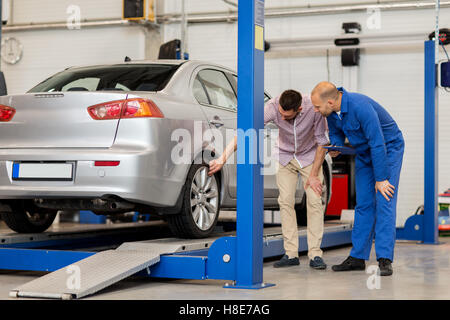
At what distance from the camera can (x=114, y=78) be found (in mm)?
5422

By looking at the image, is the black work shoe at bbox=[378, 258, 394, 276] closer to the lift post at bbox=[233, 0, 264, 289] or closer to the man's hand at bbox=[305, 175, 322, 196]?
the man's hand at bbox=[305, 175, 322, 196]

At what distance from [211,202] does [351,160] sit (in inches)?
224

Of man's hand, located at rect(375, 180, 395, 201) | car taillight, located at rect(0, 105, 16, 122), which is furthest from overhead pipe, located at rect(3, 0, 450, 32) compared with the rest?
car taillight, located at rect(0, 105, 16, 122)

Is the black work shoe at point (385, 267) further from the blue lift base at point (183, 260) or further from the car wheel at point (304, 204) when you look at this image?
the car wheel at point (304, 204)

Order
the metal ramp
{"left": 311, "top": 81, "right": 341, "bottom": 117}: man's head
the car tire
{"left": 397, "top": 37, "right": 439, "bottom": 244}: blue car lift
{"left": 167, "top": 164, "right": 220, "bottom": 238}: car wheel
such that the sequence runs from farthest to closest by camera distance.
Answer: {"left": 397, "top": 37, "right": 439, "bottom": 244}: blue car lift
the car tire
{"left": 167, "top": 164, "right": 220, "bottom": 238}: car wheel
{"left": 311, "top": 81, "right": 341, "bottom": 117}: man's head
the metal ramp

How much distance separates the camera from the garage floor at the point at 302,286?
13.6ft

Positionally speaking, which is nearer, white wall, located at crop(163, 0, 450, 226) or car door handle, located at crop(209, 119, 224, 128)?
car door handle, located at crop(209, 119, 224, 128)

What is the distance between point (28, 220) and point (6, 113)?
1311 millimetres

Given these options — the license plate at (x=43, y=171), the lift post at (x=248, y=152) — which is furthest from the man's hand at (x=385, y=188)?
the license plate at (x=43, y=171)

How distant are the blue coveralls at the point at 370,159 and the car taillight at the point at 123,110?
135 cm

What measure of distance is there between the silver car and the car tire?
59 centimetres

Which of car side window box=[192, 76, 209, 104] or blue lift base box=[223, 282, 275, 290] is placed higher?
car side window box=[192, 76, 209, 104]

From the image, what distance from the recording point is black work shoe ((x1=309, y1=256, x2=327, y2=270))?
541 centimetres

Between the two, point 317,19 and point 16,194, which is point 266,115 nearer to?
point 16,194
